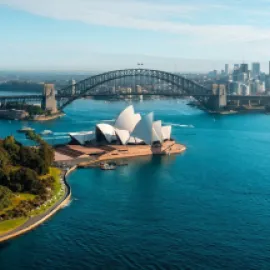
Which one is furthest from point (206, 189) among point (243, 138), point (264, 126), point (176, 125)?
point (264, 126)

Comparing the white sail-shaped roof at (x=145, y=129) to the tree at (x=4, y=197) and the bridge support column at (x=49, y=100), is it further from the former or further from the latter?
the bridge support column at (x=49, y=100)

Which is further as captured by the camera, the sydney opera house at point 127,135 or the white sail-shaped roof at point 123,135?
the sydney opera house at point 127,135

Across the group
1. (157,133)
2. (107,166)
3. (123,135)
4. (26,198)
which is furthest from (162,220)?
(157,133)

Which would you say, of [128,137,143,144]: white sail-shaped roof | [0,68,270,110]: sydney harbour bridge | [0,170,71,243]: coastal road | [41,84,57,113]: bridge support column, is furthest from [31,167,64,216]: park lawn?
[0,68,270,110]: sydney harbour bridge

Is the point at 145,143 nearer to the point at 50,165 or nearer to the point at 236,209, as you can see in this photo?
the point at 50,165

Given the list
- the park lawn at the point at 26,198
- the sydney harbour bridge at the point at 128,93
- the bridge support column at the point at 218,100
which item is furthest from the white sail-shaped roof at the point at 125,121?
the bridge support column at the point at 218,100
